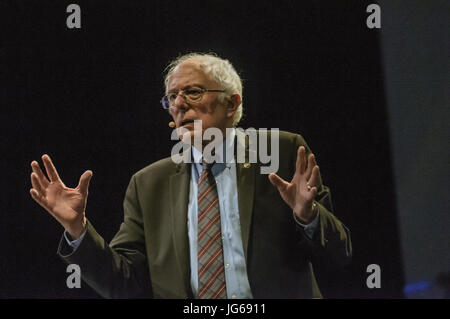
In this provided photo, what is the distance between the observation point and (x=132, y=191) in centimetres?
216

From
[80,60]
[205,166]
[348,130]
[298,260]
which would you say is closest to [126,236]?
[205,166]

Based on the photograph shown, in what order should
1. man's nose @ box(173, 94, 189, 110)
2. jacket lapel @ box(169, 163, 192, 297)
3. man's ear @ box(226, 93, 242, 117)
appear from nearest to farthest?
jacket lapel @ box(169, 163, 192, 297) → man's nose @ box(173, 94, 189, 110) → man's ear @ box(226, 93, 242, 117)

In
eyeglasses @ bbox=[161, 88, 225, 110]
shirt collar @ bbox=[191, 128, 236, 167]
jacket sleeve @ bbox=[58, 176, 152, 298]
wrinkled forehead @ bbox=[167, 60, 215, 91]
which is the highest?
wrinkled forehead @ bbox=[167, 60, 215, 91]

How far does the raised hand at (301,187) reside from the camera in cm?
168

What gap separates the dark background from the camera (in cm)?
232

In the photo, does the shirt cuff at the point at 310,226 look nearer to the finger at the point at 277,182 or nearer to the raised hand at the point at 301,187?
the raised hand at the point at 301,187

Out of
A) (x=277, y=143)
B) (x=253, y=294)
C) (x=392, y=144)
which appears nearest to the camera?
(x=253, y=294)

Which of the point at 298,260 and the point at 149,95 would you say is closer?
the point at 298,260

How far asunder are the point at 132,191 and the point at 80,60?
72 cm

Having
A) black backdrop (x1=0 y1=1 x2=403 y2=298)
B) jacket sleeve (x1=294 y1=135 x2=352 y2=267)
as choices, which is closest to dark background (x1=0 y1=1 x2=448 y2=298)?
black backdrop (x1=0 y1=1 x2=403 y2=298)

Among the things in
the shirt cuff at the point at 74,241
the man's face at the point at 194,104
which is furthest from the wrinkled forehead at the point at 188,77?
the shirt cuff at the point at 74,241

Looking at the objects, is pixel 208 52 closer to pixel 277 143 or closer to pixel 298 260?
pixel 277 143

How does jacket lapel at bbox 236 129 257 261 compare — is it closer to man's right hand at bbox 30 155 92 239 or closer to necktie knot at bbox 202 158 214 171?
necktie knot at bbox 202 158 214 171
